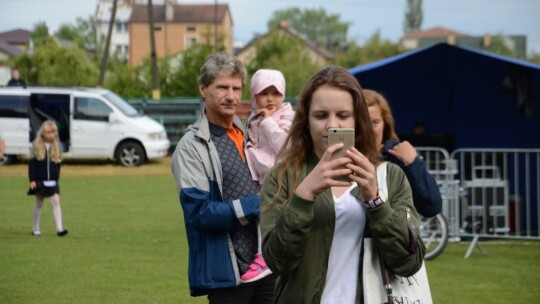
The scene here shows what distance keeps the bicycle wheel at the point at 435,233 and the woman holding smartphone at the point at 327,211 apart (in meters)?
9.48

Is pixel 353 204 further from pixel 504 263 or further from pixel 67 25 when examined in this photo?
pixel 67 25

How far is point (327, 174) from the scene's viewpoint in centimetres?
346

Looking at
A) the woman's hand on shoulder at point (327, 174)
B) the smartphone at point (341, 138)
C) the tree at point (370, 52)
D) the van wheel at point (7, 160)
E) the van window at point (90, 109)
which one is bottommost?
the van wheel at point (7, 160)

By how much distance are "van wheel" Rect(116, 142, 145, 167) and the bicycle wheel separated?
17880 millimetres

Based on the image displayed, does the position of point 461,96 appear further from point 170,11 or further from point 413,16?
point 413,16

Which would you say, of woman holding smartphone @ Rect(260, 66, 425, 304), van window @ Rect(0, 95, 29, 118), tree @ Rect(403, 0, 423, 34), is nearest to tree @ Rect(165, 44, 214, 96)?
van window @ Rect(0, 95, 29, 118)

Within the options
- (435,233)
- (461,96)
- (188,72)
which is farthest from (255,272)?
(188,72)

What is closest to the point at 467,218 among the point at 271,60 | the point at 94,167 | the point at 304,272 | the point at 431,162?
the point at 431,162

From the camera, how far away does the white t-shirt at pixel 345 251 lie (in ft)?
12.1

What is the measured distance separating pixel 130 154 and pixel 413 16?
473 feet

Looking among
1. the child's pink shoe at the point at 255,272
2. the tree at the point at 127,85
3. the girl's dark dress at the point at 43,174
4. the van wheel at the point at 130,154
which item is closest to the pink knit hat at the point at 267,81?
the child's pink shoe at the point at 255,272

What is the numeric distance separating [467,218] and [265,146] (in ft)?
31.1

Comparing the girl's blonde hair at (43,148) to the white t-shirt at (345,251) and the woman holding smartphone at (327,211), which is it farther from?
the white t-shirt at (345,251)

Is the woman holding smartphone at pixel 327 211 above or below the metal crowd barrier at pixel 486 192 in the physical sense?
above
